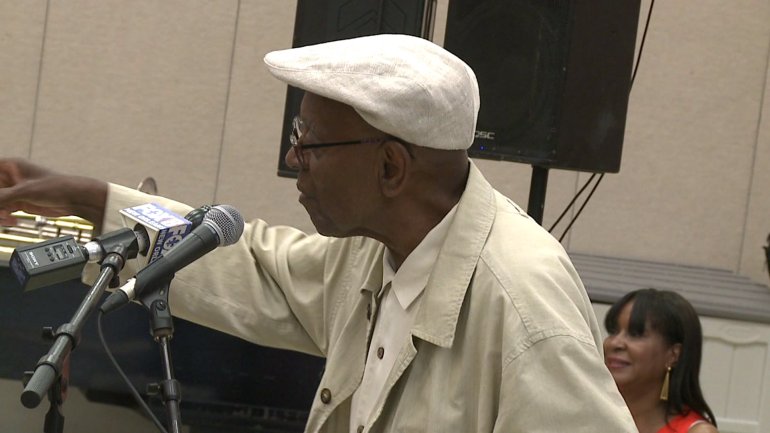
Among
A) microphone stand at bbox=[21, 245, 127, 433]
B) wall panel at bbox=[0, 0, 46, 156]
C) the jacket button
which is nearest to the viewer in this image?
microphone stand at bbox=[21, 245, 127, 433]

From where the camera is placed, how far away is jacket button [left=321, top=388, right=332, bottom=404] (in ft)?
6.61

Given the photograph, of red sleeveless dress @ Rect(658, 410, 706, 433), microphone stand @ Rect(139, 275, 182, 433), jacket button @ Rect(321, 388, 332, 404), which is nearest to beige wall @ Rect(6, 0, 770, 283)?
red sleeveless dress @ Rect(658, 410, 706, 433)

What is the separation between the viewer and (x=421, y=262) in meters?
1.93

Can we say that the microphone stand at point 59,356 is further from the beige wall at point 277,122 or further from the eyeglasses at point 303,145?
the beige wall at point 277,122

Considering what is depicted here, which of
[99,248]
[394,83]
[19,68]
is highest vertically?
[19,68]

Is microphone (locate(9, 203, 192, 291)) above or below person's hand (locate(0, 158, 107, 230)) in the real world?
below

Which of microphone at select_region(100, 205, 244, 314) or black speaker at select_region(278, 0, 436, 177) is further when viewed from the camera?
black speaker at select_region(278, 0, 436, 177)

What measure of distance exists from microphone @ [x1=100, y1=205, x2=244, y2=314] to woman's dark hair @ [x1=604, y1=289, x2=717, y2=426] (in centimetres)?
208

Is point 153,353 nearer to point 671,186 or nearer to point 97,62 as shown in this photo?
point 97,62

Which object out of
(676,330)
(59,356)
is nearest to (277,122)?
(676,330)

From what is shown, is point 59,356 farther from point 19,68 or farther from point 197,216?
point 19,68

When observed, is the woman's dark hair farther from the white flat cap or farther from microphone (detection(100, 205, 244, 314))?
microphone (detection(100, 205, 244, 314))

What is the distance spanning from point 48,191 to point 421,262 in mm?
718

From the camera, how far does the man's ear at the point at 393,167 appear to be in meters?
1.86
